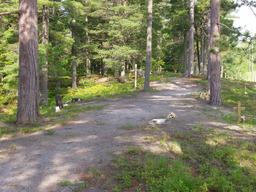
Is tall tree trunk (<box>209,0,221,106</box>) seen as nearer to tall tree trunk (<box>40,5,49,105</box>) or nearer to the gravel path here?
the gravel path

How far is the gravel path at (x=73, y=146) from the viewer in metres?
3.85

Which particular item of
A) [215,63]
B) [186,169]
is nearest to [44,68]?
[215,63]

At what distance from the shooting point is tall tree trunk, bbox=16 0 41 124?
7938 millimetres

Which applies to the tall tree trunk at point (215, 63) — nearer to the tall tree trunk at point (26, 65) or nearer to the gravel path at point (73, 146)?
the gravel path at point (73, 146)

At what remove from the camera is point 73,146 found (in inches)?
217

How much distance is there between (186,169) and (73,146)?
2.87 metres

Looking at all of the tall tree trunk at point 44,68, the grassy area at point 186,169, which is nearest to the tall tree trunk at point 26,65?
the grassy area at point 186,169

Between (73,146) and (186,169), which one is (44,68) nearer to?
(73,146)

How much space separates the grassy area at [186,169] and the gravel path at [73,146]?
1.15ft

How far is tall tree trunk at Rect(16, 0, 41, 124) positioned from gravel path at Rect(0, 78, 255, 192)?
5.25 ft

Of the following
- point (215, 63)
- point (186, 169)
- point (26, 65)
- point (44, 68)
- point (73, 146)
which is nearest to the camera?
point (186, 169)

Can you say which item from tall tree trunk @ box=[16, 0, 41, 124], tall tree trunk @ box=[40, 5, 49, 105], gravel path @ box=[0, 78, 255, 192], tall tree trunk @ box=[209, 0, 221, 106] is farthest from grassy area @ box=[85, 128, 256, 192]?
tall tree trunk @ box=[40, 5, 49, 105]

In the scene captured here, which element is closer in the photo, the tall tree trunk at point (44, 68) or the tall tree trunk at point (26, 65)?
the tall tree trunk at point (26, 65)

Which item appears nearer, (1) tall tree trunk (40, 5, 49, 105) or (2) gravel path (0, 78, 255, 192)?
(2) gravel path (0, 78, 255, 192)
